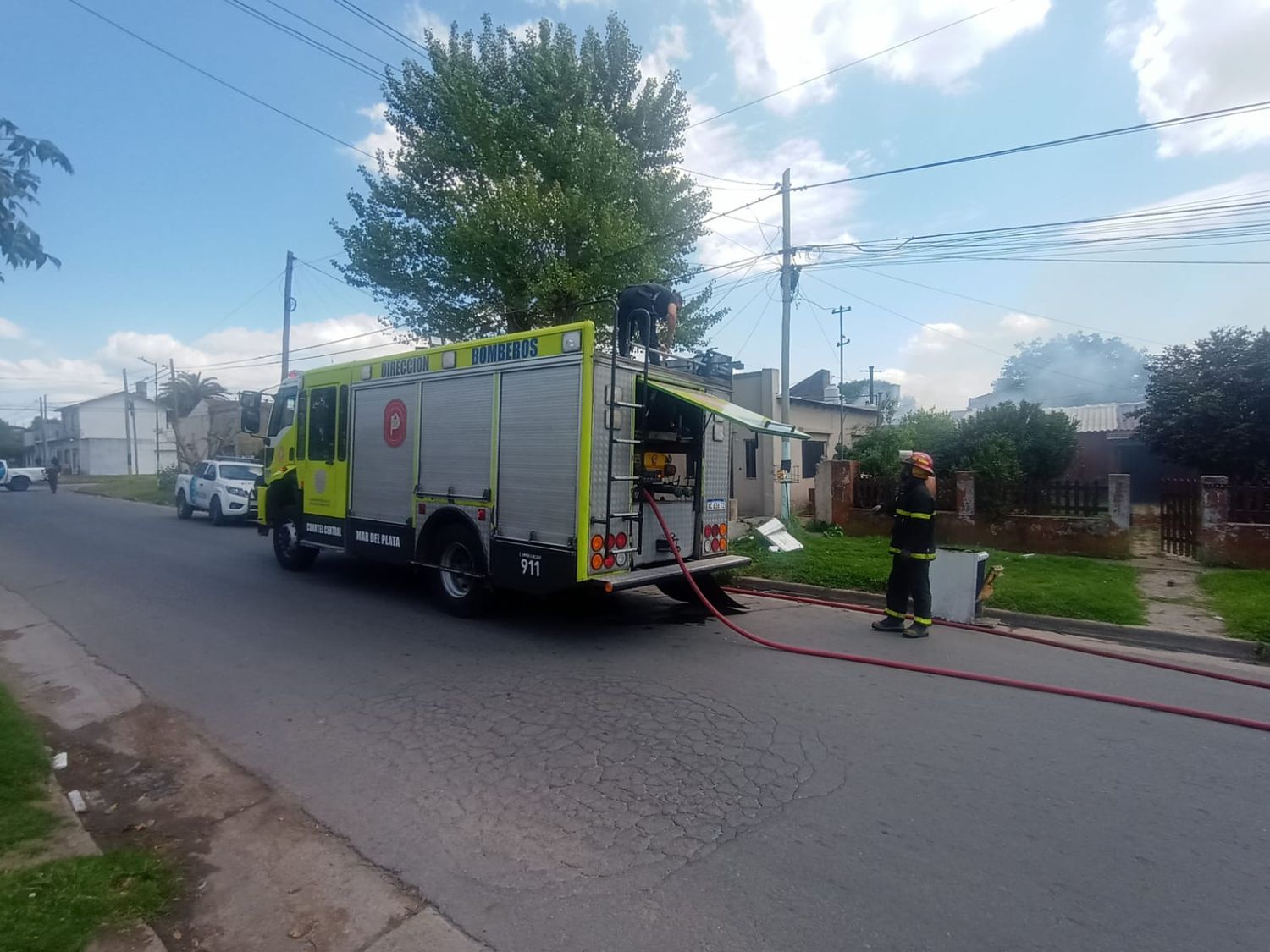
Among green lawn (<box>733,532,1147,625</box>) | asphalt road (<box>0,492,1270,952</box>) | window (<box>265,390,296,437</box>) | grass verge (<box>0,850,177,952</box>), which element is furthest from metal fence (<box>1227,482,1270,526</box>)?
window (<box>265,390,296,437</box>)

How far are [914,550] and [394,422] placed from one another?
576 centimetres

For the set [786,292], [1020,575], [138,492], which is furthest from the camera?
[138,492]

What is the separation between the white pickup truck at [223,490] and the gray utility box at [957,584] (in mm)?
15981

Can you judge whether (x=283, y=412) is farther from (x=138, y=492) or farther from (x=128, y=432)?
(x=128, y=432)

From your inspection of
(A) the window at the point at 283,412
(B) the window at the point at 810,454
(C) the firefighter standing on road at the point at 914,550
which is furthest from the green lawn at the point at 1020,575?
(B) the window at the point at 810,454

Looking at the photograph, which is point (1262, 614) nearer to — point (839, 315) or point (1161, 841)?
point (1161, 841)

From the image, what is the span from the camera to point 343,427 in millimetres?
9781

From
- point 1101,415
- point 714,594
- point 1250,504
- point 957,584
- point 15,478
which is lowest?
point 714,594

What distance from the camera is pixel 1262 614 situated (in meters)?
7.80

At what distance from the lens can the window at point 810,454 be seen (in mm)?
22844

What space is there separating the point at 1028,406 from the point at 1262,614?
913 centimetres

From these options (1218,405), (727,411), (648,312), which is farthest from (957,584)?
(1218,405)

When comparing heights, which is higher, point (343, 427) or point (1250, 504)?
point (343, 427)

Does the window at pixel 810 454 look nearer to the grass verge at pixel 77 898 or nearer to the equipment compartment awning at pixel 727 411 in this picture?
the equipment compartment awning at pixel 727 411
